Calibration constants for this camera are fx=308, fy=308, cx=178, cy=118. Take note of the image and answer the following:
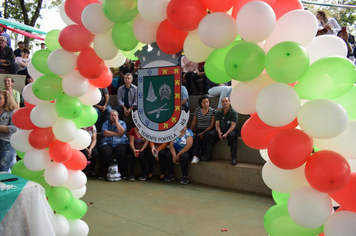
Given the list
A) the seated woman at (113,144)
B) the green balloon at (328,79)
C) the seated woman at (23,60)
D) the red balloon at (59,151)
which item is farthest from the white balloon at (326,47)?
the seated woman at (23,60)

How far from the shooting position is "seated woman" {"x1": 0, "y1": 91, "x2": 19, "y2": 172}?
3660 mm

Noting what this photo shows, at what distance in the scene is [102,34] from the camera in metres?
2.17

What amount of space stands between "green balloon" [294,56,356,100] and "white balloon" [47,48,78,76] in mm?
1710

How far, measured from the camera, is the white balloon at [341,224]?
51.1 inches

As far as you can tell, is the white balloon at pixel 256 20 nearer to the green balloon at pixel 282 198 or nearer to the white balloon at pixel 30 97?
the green balloon at pixel 282 198

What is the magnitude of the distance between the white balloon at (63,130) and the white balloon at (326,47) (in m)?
1.91

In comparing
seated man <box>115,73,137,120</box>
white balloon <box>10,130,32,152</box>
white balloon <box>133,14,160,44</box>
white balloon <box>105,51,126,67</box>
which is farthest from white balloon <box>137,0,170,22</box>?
Answer: seated man <box>115,73,137,120</box>

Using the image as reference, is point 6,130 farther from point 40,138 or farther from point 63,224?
point 63,224

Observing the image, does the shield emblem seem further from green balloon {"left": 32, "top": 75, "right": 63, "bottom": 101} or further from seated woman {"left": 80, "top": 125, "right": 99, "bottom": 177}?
green balloon {"left": 32, "top": 75, "right": 63, "bottom": 101}

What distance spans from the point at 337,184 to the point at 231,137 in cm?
363

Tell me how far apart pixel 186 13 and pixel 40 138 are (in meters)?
1.67

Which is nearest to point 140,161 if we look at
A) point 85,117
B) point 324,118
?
point 85,117

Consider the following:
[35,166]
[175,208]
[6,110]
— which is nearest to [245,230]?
[175,208]

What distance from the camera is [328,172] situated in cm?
128
